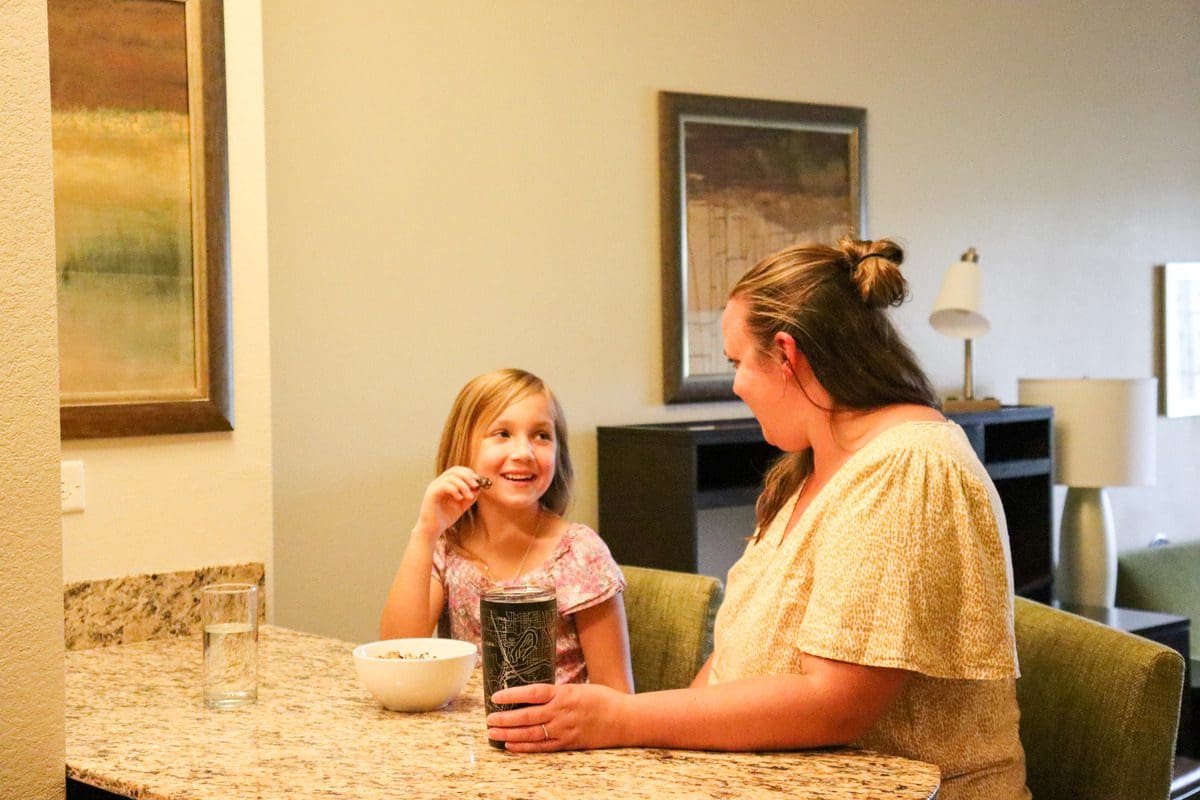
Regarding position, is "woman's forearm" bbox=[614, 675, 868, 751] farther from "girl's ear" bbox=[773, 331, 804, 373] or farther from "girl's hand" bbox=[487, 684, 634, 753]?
"girl's ear" bbox=[773, 331, 804, 373]

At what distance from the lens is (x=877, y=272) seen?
5.19 ft

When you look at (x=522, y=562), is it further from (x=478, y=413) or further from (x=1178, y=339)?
(x=1178, y=339)

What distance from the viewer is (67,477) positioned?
86.0 inches

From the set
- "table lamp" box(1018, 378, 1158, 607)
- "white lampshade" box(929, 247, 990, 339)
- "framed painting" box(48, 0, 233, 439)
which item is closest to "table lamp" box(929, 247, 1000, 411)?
"white lampshade" box(929, 247, 990, 339)

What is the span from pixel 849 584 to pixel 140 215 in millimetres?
1475

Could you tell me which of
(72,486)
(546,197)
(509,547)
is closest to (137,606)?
(72,486)

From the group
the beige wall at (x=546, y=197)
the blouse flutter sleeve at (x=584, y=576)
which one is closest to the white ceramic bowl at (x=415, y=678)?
the blouse flutter sleeve at (x=584, y=576)

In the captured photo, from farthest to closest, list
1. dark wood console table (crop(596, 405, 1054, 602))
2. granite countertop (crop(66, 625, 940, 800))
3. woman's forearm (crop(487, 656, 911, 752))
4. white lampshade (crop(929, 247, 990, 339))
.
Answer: white lampshade (crop(929, 247, 990, 339)) → dark wood console table (crop(596, 405, 1054, 602)) → woman's forearm (crop(487, 656, 911, 752)) → granite countertop (crop(66, 625, 940, 800))

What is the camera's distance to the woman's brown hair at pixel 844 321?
158 centimetres

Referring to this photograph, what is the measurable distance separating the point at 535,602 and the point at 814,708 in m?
0.31

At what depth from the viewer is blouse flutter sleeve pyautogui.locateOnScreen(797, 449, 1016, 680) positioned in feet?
4.48

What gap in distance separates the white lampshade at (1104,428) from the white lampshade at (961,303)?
43cm

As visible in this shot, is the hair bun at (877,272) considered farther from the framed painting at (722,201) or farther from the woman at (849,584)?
the framed painting at (722,201)

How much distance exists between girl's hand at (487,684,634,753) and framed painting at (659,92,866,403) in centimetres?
234
